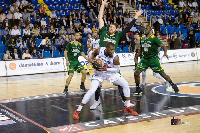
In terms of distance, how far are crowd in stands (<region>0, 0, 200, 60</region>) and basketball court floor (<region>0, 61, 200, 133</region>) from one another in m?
6.69

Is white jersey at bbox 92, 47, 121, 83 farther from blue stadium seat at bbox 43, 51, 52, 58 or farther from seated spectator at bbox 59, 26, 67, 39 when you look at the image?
seated spectator at bbox 59, 26, 67, 39

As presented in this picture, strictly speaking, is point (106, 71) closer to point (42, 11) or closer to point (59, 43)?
point (59, 43)

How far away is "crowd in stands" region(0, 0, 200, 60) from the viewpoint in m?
22.4

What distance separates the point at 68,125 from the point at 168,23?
23.6 metres

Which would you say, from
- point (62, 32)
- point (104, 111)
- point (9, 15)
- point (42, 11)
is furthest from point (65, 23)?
point (104, 111)

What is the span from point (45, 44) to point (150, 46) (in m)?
12.2

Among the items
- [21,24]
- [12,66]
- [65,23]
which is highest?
[65,23]

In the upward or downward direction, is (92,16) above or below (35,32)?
above

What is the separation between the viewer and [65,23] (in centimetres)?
2534

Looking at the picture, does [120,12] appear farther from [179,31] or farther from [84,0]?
[179,31]

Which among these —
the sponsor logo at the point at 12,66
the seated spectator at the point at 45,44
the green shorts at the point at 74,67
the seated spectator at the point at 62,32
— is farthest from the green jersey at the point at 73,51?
the seated spectator at the point at 62,32

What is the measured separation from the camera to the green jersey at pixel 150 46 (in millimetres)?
11914

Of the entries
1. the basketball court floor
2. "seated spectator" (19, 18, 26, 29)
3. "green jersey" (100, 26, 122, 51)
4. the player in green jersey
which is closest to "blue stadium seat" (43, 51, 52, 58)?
"seated spectator" (19, 18, 26, 29)

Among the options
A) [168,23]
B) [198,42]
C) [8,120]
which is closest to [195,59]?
[198,42]
